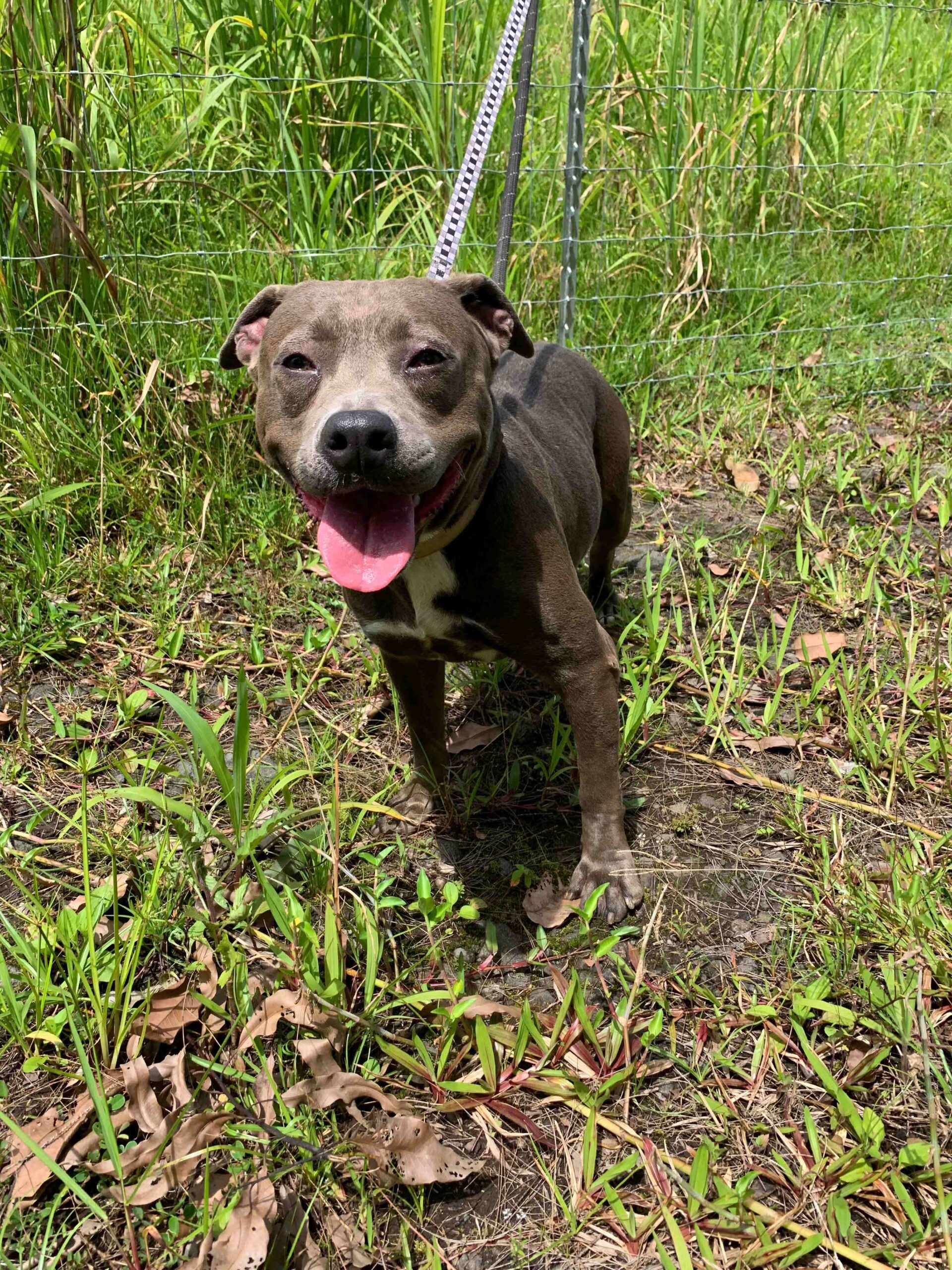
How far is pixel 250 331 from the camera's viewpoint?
2.53 metres

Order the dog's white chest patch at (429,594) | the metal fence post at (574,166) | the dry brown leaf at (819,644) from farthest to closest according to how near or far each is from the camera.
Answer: the metal fence post at (574,166)
the dry brown leaf at (819,644)
the dog's white chest patch at (429,594)

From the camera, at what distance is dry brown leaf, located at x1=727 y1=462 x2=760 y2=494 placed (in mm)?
4168

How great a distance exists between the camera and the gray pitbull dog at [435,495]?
1.97m

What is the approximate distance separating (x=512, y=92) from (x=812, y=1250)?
461cm

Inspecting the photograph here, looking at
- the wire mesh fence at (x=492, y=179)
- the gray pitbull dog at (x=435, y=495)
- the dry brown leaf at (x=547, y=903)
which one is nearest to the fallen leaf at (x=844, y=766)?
the gray pitbull dog at (x=435, y=495)

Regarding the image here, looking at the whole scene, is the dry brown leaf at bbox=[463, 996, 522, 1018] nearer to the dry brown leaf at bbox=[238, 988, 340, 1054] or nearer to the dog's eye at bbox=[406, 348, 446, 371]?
the dry brown leaf at bbox=[238, 988, 340, 1054]

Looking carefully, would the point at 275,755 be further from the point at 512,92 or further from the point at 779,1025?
the point at 512,92

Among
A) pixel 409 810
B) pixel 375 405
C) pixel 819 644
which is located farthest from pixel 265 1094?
pixel 819 644

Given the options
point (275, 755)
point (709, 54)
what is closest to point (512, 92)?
point (709, 54)

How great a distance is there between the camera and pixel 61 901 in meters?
2.44

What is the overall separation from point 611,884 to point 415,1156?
0.82m

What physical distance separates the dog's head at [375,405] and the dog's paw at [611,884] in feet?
3.05

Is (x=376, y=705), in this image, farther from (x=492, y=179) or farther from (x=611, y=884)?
(x=492, y=179)

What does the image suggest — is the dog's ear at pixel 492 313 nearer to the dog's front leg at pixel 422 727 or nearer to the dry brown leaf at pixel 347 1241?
the dog's front leg at pixel 422 727
